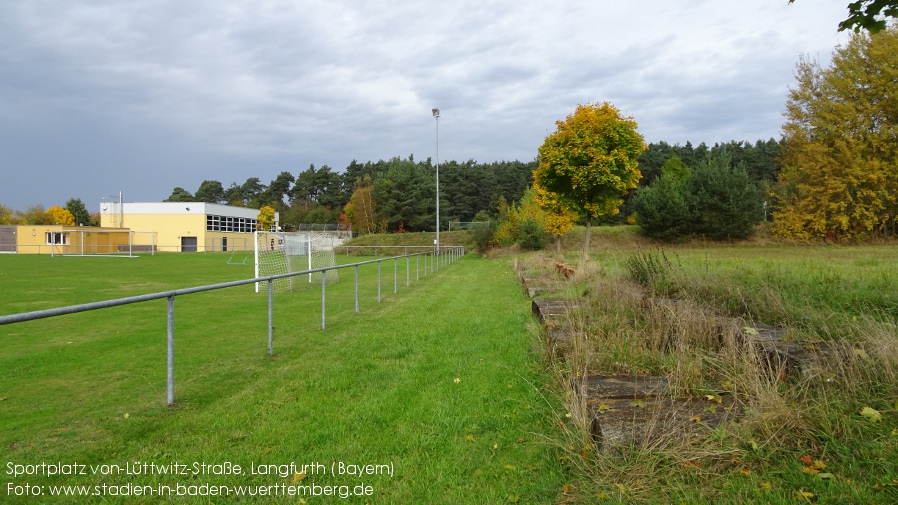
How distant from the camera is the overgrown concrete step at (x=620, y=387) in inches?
152

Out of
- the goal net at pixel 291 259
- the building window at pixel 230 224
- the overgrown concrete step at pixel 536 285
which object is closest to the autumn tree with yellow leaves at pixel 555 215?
the goal net at pixel 291 259

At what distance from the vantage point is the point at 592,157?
2212cm

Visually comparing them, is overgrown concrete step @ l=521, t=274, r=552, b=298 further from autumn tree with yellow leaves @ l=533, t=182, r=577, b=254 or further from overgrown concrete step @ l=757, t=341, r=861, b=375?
autumn tree with yellow leaves @ l=533, t=182, r=577, b=254

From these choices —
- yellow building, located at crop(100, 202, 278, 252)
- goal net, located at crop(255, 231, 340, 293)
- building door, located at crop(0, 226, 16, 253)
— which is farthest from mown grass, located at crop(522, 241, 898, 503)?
building door, located at crop(0, 226, 16, 253)

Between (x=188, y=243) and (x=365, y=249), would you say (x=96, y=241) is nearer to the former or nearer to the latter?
(x=188, y=243)

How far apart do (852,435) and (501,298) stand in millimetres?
9546

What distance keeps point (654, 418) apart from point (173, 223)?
73713 millimetres

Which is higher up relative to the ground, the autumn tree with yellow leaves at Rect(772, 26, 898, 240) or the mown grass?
the autumn tree with yellow leaves at Rect(772, 26, 898, 240)

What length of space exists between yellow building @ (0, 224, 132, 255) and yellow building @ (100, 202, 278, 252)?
21.1 feet

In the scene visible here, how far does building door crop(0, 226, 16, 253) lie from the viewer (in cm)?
5713

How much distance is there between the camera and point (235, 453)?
12.1ft

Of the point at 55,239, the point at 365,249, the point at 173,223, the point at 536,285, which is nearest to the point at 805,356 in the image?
the point at 536,285

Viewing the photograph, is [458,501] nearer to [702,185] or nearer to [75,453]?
[75,453]

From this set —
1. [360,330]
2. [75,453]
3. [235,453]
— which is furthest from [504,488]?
[360,330]
